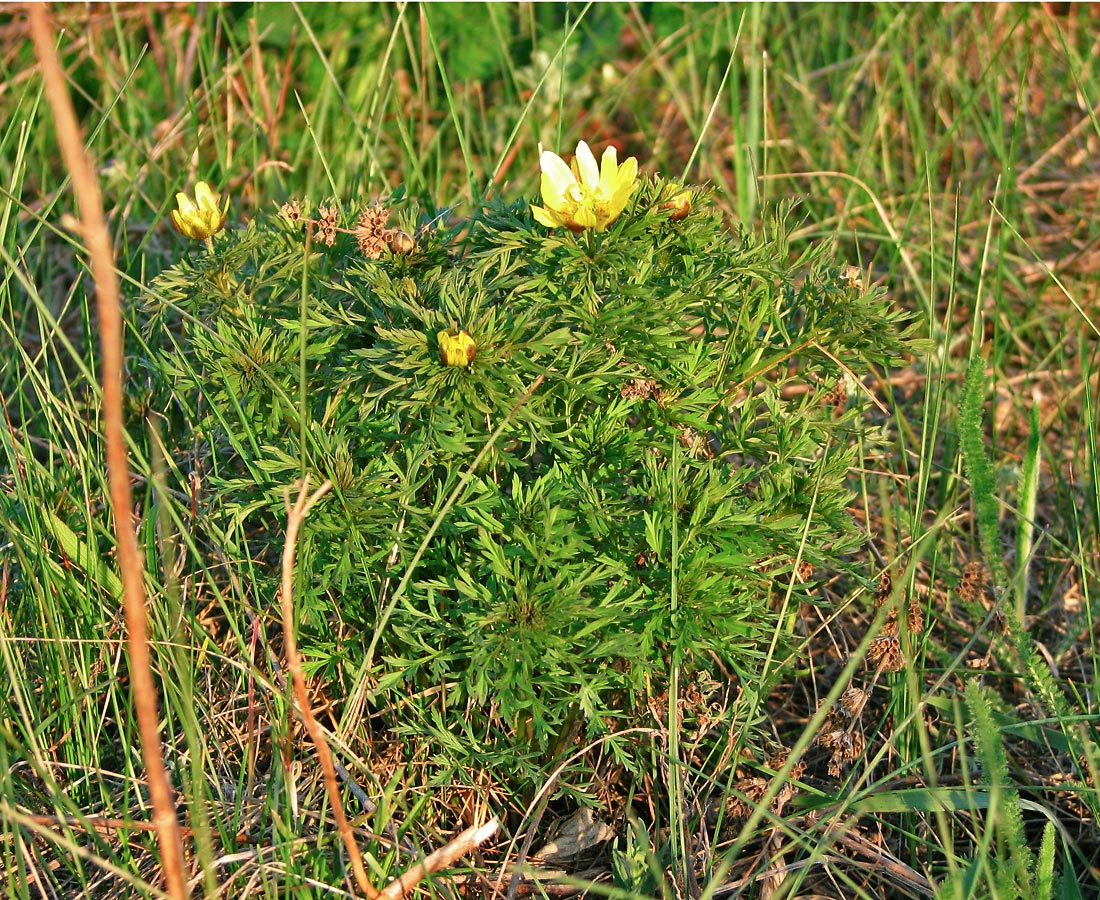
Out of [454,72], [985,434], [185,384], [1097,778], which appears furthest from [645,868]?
[454,72]

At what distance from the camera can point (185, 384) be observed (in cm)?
184

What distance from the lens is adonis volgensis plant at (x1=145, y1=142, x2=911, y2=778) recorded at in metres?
1.62

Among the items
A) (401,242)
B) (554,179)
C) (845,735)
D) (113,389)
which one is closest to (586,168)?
(554,179)

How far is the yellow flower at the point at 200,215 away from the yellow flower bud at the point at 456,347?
1.71 feet

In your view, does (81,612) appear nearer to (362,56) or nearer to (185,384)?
(185,384)

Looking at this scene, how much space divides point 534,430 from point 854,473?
108 centimetres

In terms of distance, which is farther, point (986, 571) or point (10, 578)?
point (986, 571)

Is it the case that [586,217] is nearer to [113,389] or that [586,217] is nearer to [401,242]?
Answer: [401,242]

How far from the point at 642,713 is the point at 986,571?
3.21 ft

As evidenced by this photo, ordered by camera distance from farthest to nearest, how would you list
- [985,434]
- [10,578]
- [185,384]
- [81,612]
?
[985,434]
[10,578]
[81,612]
[185,384]

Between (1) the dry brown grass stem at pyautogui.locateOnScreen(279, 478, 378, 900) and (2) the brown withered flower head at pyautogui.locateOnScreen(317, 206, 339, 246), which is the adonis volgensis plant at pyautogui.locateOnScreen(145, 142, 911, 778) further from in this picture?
(1) the dry brown grass stem at pyautogui.locateOnScreen(279, 478, 378, 900)

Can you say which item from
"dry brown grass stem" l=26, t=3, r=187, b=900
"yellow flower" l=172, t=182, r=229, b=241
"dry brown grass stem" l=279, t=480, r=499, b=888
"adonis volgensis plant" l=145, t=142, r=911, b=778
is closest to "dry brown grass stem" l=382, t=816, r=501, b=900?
"dry brown grass stem" l=279, t=480, r=499, b=888

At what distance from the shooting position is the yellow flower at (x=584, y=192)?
165 cm

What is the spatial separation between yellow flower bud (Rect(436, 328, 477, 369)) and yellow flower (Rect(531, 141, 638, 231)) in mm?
229
